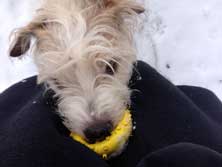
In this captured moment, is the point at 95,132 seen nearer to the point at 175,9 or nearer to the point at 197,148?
the point at 197,148

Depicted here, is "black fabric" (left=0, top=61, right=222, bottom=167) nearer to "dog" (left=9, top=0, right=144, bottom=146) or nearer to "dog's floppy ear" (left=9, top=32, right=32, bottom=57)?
"dog" (left=9, top=0, right=144, bottom=146)

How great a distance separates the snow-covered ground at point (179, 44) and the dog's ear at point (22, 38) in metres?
1.29

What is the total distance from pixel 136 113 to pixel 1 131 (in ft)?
3.82

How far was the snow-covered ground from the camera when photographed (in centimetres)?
586

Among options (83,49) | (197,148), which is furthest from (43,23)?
(197,148)

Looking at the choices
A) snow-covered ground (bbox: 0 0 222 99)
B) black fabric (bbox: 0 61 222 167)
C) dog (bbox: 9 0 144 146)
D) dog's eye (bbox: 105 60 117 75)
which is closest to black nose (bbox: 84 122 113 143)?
dog (bbox: 9 0 144 146)

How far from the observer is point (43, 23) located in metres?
4.54

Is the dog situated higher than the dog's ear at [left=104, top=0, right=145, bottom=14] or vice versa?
the dog's ear at [left=104, top=0, right=145, bottom=14]

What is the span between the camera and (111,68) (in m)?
4.41

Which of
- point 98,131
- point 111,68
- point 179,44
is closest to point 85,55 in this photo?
point 111,68

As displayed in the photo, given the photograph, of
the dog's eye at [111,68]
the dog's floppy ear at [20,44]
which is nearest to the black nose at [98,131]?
the dog's eye at [111,68]

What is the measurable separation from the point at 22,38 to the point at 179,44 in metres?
2.13

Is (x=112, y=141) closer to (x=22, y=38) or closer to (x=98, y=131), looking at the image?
(x=98, y=131)

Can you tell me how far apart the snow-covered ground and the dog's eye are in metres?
1.55
